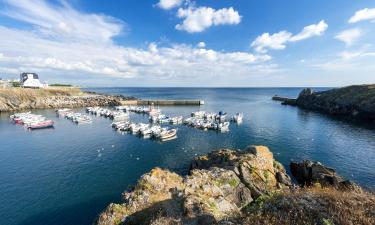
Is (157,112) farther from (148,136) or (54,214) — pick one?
(54,214)

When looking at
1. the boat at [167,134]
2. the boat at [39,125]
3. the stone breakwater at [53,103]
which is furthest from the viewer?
the stone breakwater at [53,103]

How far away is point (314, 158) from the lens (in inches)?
1699

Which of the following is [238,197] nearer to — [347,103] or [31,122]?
[31,122]

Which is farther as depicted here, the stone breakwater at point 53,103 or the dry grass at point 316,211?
the stone breakwater at point 53,103

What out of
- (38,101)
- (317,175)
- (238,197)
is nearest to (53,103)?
(38,101)

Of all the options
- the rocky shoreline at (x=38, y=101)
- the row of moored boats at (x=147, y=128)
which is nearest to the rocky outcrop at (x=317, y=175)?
the row of moored boats at (x=147, y=128)

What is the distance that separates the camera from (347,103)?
91.9 meters

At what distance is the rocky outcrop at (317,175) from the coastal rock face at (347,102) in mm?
58101

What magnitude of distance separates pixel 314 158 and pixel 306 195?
3503 centimetres

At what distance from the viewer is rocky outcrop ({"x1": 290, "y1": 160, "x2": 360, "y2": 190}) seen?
27969mm

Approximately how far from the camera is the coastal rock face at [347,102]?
264ft

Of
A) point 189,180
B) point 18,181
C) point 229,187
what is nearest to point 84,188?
point 18,181

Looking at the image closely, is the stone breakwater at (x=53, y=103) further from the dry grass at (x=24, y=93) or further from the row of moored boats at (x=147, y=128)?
the row of moored boats at (x=147, y=128)

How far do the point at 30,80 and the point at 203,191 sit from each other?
5933 inches
